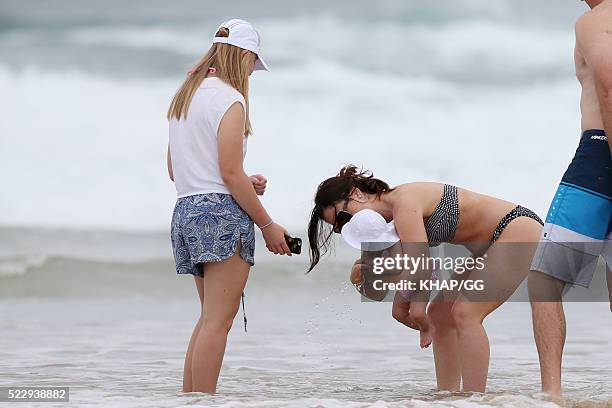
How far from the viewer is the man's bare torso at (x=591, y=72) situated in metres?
3.79

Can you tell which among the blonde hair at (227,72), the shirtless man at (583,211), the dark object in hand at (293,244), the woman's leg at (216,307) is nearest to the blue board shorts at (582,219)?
the shirtless man at (583,211)

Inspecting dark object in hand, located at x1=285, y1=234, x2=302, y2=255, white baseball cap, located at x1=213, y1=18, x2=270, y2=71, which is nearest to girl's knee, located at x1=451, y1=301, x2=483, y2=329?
dark object in hand, located at x1=285, y1=234, x2=302, y2=255

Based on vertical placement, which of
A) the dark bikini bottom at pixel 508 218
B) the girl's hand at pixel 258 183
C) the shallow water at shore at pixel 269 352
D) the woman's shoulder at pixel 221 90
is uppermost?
the woman's shoulder at pixel 221 90

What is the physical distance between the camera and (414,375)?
586 cm

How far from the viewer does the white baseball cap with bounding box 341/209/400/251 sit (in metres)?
4.38

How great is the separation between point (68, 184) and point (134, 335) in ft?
34.0

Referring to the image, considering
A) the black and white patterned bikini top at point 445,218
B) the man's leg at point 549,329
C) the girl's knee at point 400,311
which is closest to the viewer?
the man's leg at point 549,329

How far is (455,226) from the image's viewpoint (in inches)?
178

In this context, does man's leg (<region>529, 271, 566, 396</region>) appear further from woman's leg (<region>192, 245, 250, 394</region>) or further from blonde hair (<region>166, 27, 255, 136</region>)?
blonde hair (<region>166, 27, 255, 136</region>)

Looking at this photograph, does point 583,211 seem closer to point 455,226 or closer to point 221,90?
point 455,226

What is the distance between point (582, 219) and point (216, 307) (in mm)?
1603

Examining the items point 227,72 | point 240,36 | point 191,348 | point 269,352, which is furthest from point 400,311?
point 269,352

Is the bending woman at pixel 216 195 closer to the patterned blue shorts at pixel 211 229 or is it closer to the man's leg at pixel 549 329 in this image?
the patterned blue shorts at pixel 211 229

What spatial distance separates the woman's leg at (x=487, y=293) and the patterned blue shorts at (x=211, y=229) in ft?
3.31
